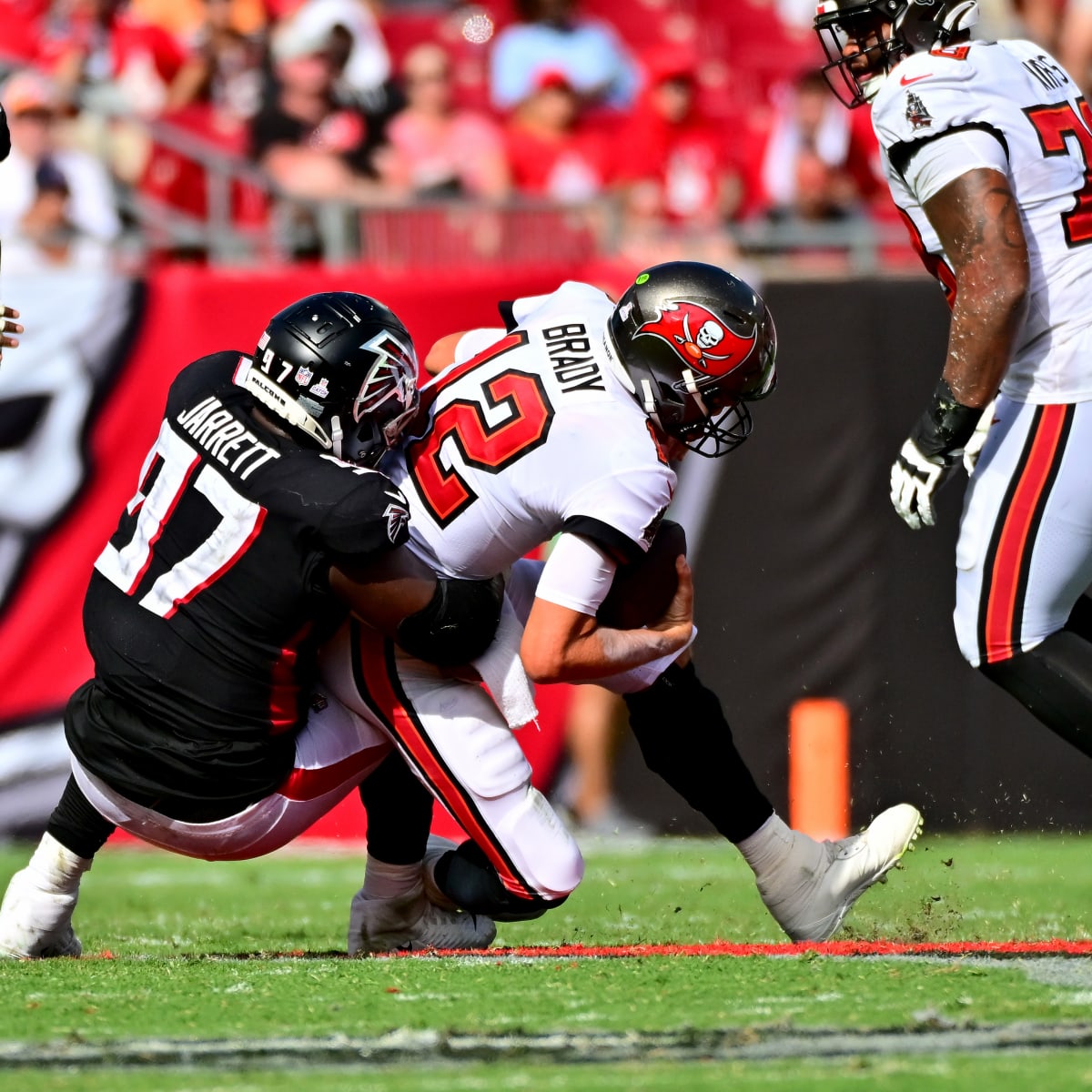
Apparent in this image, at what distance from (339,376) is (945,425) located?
1.29 meters

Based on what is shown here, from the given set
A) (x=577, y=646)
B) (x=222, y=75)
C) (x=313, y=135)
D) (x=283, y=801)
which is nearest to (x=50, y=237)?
(x=313, y=135)

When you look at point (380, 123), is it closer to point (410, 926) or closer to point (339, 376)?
point (339, 376)

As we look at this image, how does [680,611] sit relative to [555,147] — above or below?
above

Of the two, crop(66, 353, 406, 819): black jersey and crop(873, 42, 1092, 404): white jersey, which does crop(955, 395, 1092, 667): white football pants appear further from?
crop(66, 353, 406, 819): black jersey

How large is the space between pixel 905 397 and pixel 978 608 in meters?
3.22

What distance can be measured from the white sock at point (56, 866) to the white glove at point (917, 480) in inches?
77.6

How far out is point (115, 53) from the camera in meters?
9.36

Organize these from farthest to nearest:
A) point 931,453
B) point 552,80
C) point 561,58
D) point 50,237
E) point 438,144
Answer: point 561,58 < point 552,80 < point 438,144 < point 50,237 < point 931,453

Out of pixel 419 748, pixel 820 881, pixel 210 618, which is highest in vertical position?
pixel 210 618

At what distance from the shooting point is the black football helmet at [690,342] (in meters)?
3.65

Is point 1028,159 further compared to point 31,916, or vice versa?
point 31,916

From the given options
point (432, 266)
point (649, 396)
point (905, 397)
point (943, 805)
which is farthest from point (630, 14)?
point (649, 396)

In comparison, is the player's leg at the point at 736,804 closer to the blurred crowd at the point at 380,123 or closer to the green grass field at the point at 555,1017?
the green grass field at the point at 555,1017

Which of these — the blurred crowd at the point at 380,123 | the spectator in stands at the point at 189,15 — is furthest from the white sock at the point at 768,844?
the spectator in stands at the point at 189,15
